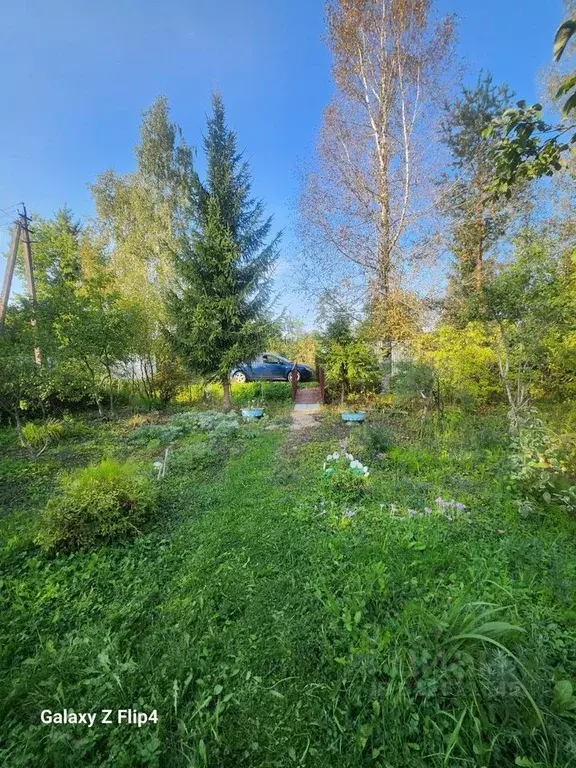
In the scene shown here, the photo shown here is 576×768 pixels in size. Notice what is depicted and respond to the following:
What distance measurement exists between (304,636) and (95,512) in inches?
77.9

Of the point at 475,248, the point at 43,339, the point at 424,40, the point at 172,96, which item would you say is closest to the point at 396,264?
the point at 475,248

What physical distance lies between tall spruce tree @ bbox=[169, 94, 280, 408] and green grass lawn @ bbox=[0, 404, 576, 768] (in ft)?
18.7

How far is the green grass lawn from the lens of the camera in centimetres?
118

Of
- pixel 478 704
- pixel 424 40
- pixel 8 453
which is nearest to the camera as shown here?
pixel 478 704

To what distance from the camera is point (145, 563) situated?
236 cm

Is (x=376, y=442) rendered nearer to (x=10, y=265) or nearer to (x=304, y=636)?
(x=304, y=636)

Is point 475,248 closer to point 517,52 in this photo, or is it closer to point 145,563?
point 517,52

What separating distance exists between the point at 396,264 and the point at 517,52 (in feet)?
13.9

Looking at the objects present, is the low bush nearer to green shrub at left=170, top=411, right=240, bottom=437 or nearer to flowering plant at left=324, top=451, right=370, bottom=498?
green shrub at left=170, top=411, right=240, bottom=437

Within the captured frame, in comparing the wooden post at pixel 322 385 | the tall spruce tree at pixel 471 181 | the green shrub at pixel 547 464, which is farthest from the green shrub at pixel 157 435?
the tall spruce tree at pixel 471 181

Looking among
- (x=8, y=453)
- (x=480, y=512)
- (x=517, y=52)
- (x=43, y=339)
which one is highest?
(x=517, y=52)

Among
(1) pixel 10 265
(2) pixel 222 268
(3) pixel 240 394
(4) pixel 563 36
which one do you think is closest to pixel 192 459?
(4) pixel 563 36

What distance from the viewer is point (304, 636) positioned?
166cm

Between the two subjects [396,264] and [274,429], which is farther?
[396,264]
